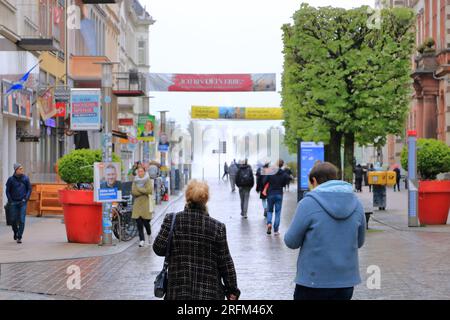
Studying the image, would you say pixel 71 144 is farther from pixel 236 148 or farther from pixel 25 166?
pixel 236 148

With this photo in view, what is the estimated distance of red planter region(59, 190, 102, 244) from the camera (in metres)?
20.0

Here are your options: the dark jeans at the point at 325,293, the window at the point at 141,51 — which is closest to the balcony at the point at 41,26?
the dark jeans at the point at 325,293

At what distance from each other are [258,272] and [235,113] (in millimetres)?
74192

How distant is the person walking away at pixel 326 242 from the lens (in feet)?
22.5

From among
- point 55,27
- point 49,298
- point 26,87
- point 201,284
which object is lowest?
point 49,298

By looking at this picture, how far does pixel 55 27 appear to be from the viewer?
37.3 meters

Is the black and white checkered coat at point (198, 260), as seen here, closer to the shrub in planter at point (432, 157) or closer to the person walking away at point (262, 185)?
the person walking away at point (262, 185)

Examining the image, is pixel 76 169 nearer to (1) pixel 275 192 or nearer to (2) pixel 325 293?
(1) pixel 275 192

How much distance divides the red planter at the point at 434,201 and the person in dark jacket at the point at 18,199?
955 centimetres

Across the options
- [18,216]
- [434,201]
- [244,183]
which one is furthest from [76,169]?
[244,183]

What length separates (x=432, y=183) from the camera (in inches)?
957

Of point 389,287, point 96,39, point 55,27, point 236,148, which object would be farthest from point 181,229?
point 236,148

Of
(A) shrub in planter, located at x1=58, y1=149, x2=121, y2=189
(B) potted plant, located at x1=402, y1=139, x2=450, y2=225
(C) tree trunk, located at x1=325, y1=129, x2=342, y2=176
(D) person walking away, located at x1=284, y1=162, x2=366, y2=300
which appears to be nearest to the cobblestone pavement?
(A) shrub in planter, located at x1=58, y1=149, x2=121, y2=189

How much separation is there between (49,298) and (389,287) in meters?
4.26
